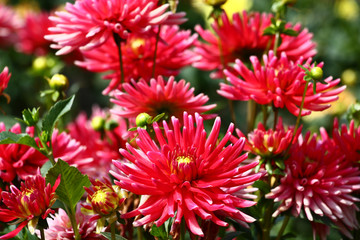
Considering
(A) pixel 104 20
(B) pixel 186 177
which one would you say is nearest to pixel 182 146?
(B) pixel 186 177

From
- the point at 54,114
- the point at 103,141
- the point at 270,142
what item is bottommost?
the point at 103,141

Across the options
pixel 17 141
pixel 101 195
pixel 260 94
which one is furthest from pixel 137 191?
pixel 260 94

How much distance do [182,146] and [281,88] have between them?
206 millimetres

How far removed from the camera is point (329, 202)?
0.72 m

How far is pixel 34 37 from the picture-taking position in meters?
1.62

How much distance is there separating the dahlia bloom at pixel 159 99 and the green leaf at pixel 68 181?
0.14 metres

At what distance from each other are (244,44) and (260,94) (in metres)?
0.23

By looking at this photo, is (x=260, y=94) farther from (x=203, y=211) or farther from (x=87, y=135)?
(x=87, y=135)

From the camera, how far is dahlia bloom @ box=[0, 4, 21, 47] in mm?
1728

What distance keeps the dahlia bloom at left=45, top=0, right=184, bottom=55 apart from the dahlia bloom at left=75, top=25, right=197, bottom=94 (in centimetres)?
12

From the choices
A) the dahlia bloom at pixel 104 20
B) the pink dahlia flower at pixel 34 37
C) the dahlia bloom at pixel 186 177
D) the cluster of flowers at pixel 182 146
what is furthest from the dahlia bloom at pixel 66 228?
the pink dahlia flower at pixel 34 37

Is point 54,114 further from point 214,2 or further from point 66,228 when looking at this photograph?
point 214,2

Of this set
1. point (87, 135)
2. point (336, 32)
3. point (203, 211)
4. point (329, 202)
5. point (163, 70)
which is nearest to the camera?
point (203, 211)

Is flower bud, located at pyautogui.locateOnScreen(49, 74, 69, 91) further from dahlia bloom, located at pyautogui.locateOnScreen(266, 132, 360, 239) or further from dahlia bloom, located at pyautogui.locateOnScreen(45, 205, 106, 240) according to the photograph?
dahlia bloom, located at pyautogui.locateOnScreen(266, 132, 360, 239)
